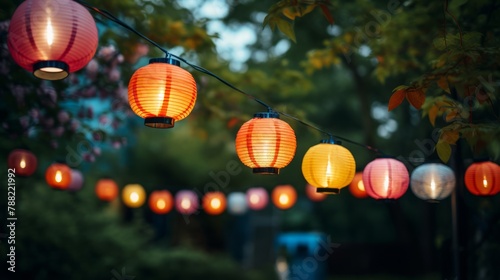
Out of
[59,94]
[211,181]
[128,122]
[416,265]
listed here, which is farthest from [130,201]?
[416,265]

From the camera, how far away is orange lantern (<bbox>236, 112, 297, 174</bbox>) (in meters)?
4.64

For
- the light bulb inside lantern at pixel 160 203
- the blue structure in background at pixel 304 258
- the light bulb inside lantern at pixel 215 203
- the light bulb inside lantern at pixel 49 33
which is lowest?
the blue structure in background at pixel 304 258

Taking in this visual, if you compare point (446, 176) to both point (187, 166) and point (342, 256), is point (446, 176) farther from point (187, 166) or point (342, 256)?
point (342, 256)

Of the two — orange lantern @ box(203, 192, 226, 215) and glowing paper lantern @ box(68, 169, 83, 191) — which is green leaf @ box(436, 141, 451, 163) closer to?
glowing paper lantern @ box(68, 169, 83, 191)

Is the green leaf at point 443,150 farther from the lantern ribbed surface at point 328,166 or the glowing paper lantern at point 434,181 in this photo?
the glowing paper lantern at point 434,181

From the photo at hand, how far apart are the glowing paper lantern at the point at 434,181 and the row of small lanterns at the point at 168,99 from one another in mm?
12

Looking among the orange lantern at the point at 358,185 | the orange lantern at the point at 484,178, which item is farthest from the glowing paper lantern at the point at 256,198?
the orange lantern at the point at 484,178

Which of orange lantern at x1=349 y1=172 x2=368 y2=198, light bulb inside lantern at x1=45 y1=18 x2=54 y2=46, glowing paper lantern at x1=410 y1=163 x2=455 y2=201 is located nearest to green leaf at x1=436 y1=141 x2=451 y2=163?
glowing paper lantern at x1=410 y1=163 x2=455 y2=201

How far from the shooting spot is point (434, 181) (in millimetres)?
6047

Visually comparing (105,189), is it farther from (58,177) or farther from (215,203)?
(58,177)

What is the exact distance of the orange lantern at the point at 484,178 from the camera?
19.4 ft

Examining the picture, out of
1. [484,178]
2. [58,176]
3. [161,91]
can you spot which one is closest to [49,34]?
[161,91]

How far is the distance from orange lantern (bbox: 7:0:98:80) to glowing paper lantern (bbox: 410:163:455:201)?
14.0ft

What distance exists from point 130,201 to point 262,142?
7285 millimetres
